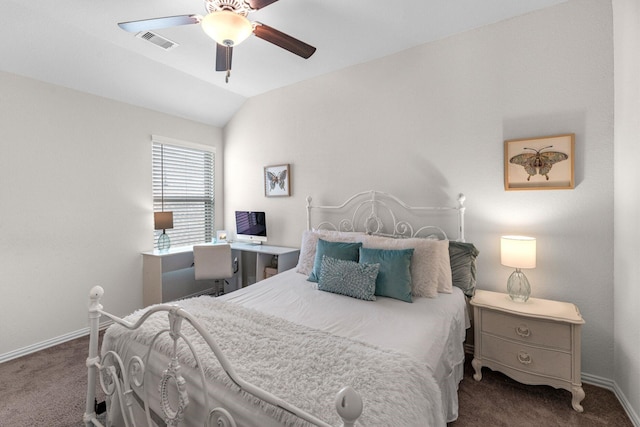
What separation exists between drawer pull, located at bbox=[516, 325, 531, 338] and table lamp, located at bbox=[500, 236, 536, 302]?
24cm

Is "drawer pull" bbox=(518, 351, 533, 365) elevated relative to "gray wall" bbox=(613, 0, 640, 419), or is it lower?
lower

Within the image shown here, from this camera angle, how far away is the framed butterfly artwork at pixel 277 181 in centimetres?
368

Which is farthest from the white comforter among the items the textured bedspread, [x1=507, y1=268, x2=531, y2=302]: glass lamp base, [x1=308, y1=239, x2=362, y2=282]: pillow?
[x1=507, y1=268, x2=531, y2=302]: glass lamp base

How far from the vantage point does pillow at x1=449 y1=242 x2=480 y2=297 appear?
7.68 ft

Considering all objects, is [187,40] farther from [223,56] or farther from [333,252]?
[333,252]

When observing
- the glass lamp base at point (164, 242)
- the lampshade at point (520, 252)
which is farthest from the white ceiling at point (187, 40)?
the lampshade at point (520, 252)

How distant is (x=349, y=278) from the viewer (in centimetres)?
216

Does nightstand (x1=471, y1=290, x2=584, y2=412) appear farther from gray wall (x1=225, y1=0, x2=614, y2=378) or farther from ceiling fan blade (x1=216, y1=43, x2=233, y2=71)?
ceiling fan blade (x1=216, y1=43, x2=233, y2=71)

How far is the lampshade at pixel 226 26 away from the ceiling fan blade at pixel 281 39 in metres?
0.17

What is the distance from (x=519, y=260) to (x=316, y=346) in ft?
5.51

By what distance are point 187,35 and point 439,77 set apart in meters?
2.34

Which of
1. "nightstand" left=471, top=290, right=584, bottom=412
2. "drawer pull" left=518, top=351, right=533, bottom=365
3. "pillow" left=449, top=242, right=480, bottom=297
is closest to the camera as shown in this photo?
"nightstand" left=471, top=290, right=584, bottom=412

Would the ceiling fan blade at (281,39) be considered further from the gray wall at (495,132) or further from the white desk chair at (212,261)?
the white desk chair at (212,261)

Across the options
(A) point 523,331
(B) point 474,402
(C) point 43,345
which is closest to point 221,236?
(C) point 43,345
